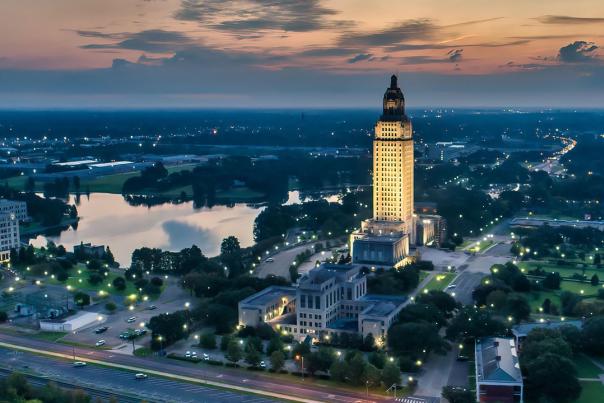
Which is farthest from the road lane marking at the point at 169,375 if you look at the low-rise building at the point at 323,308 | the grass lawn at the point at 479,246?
the grass lawn at the point at 479,246

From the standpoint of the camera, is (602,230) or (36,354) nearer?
(36,354)

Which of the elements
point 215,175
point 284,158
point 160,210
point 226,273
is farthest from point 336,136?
point 226,273

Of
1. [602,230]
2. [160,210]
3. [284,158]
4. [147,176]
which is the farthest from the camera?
[284,158]

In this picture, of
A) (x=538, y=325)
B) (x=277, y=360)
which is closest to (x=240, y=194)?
(x=538, y=325)

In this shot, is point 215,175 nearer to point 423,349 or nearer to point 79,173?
point 79,173

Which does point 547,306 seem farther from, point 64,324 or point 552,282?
point 64,324

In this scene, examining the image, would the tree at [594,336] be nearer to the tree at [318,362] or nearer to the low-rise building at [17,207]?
the tree at [318,362]

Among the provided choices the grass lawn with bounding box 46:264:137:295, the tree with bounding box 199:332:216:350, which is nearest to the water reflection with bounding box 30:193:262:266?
the grass lawn with bounding box 46:264:137:295
